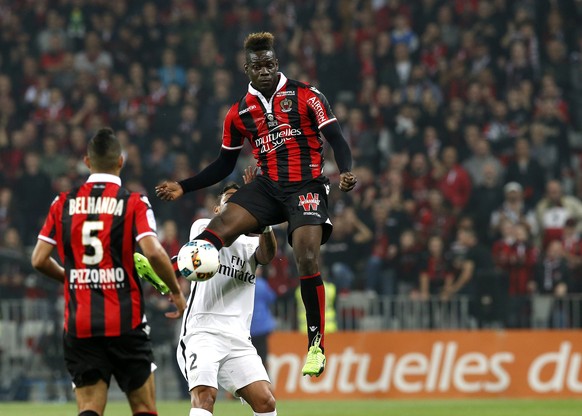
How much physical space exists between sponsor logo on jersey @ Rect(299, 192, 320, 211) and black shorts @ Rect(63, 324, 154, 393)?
2.06m

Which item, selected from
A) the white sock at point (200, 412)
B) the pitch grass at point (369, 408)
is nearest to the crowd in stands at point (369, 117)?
the pitch grass at point (369, 408)

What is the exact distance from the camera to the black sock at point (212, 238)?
859 cm

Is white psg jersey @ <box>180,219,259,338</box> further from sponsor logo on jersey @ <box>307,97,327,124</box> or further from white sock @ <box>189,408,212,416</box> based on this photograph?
sponsor logo on jersey @ <box>307,97,327,124</box>

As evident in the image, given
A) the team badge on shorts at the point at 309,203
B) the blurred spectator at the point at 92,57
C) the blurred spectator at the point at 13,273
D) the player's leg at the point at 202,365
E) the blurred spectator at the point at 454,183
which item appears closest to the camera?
the player's leg at the point at 202,365

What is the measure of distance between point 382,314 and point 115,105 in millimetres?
6683

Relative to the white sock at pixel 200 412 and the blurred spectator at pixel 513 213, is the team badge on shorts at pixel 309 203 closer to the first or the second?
the white sock at pixel 200 412

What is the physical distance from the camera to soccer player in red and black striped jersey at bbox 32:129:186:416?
7.11m

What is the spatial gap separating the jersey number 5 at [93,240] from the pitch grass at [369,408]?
22.5ft

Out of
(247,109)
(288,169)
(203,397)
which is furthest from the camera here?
(247,109)

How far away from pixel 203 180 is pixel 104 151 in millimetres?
2185

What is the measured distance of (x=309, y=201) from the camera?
9.02m

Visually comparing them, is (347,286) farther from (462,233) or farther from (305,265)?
(305,265)

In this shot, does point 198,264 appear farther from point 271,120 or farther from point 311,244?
point 271,120

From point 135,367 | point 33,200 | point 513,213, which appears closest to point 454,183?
point 513,213
